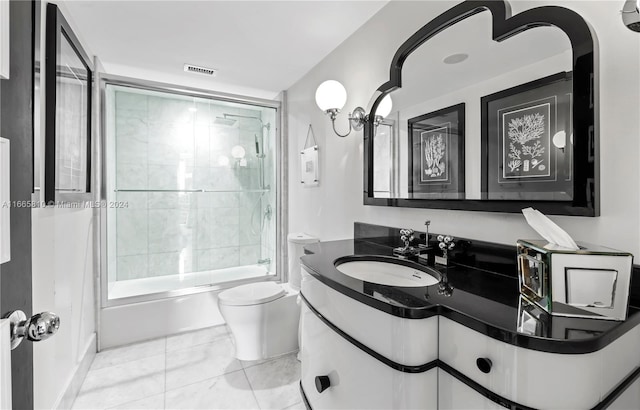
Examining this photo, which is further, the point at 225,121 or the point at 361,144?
the point at 225,121

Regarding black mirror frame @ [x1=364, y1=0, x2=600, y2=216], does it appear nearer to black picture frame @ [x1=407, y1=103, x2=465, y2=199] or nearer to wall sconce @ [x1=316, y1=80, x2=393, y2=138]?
black picture frame @ [x1=407, y1=103, x2=465, y2=199]

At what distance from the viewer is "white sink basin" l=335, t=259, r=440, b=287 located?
1407 millimetres

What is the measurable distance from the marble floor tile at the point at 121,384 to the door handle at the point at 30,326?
156cm

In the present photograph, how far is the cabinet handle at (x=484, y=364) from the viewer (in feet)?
2.43

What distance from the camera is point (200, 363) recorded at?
2.18 meters

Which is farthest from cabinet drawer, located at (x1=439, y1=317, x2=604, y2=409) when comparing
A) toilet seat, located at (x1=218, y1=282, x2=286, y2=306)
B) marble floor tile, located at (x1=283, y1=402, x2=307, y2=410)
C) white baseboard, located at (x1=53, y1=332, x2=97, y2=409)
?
white baseboard, located at (x1=53, y1=332, x2=97, y2=409)

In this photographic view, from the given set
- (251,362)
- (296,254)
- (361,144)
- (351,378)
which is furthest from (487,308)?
(251,362)

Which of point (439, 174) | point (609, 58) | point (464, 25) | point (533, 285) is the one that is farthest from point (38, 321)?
point (464, 25)

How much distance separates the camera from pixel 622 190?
901mm

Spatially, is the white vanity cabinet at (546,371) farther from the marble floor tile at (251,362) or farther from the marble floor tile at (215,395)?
the marble floor tile at (251,362)

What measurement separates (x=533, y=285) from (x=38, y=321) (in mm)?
1168

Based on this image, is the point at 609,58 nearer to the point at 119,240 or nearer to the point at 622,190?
the point at 622,190

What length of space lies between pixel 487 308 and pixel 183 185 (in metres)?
2.81

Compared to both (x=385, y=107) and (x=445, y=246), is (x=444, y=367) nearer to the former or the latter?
(x=445, y=246)
